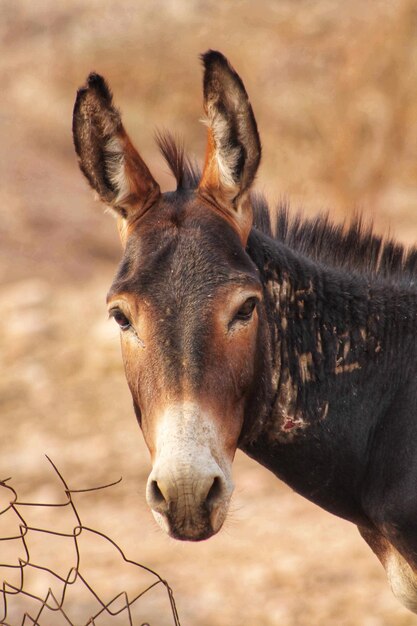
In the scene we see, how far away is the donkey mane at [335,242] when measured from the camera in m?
4.92

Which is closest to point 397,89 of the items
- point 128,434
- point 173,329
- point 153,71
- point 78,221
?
point 153,71

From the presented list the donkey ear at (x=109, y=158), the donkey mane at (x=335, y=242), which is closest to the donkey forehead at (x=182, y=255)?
the donkey ear at (x=109, y=158)

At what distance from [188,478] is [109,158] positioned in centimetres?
159

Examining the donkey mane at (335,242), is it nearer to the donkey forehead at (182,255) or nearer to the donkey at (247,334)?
the donkey at (247,334)

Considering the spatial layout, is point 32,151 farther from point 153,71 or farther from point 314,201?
point 314,201

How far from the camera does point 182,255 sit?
4195mm

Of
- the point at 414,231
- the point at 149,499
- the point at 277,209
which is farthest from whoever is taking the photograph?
the point at 414,231

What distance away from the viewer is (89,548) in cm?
909

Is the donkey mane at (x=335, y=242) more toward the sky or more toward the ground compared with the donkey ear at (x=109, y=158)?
more toward the ground

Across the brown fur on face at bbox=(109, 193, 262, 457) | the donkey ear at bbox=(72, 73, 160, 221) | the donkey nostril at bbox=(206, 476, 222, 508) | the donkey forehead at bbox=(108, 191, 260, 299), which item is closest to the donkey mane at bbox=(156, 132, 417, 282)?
the donkey ear at bbox=(72, 73, 160, 221)

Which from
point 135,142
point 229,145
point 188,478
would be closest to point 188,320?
point 188,478

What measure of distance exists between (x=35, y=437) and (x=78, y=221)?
4.70 meters

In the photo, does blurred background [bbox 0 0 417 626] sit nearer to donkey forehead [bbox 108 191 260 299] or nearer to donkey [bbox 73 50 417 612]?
donkey [bbox 73 50 417 612]

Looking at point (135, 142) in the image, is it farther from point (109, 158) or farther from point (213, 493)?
point (213, 493)
